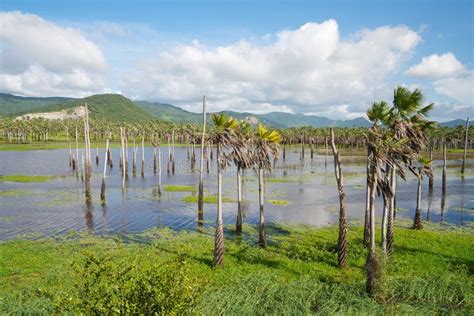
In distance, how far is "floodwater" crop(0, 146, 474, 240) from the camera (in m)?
39.3

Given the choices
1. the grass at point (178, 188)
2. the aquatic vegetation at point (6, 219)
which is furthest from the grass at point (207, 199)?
the aquatic vegetation at point (6, 219)

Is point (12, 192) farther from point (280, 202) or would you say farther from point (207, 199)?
point (280, 202)

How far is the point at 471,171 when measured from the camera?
89.6m

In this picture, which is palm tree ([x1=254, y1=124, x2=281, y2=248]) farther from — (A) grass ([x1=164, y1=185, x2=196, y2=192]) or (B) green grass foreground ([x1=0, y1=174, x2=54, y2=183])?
(B) green grass foreground ([x1=0, y1=174, x2=54, y2=183])

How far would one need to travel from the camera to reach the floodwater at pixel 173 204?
39281 mm

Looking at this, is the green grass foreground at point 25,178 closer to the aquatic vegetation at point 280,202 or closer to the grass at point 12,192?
the grass at point 12,192

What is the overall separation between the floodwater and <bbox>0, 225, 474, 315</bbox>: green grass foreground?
5.44 m

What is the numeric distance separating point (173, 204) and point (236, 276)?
28.9 m

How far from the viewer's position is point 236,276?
22.4m

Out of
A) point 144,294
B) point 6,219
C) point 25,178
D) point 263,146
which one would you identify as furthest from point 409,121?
point 25,178

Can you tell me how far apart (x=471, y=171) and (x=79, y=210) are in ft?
290

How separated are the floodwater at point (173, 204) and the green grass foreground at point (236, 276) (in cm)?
544

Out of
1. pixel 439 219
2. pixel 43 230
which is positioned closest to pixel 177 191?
pixel 43 230

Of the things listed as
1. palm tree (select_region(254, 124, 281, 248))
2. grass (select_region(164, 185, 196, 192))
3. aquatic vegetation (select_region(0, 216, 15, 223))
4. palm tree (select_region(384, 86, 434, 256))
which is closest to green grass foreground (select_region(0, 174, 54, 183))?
grass (select_region(164, 185, 196, 192))
